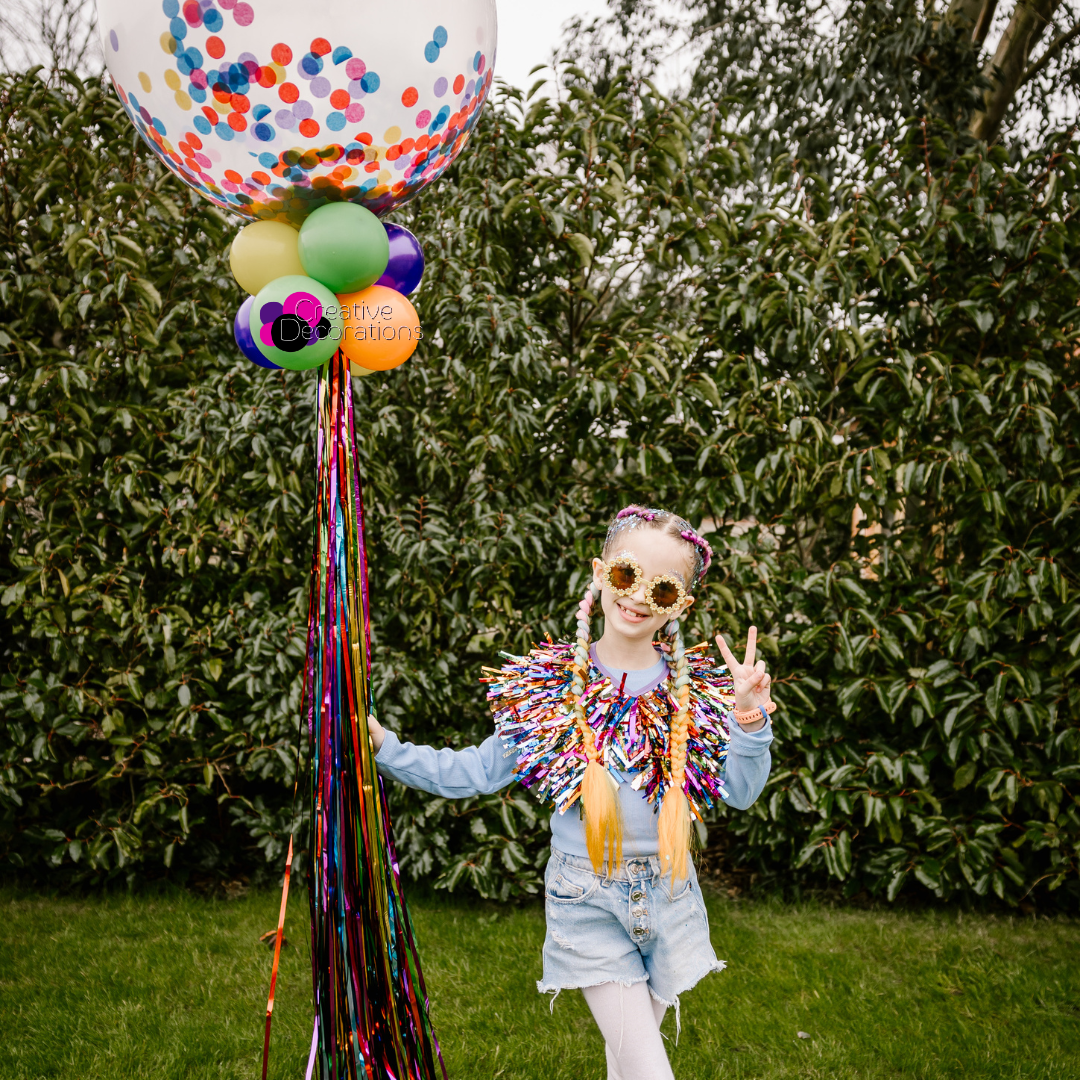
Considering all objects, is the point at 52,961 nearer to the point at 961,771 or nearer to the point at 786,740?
the point at 786,740

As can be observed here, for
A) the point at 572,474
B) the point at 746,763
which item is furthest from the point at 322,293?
the point at 572,474

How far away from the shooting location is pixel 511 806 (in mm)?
2863

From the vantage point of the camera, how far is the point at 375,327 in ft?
5.08

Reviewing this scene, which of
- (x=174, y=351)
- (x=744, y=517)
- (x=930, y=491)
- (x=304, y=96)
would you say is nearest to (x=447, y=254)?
(x=174, y=351)

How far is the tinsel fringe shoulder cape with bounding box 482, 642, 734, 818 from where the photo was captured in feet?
5.26

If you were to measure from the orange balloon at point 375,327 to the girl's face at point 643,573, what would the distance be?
0.52m

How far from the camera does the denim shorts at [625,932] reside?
155cm

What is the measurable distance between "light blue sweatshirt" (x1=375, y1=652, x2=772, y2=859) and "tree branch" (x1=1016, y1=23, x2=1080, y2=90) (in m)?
3.87

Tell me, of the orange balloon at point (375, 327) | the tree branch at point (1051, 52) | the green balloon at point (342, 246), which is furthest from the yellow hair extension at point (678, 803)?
the tree branch at point (1051, 52)

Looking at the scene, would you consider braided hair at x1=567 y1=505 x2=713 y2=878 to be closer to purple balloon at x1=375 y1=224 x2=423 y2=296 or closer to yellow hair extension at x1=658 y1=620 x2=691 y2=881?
yellow hair extension at x1=658 y1=620 x2=691 y2=881

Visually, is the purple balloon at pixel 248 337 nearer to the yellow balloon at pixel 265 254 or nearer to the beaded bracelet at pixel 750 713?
the yellow balloon at pixel 265 254

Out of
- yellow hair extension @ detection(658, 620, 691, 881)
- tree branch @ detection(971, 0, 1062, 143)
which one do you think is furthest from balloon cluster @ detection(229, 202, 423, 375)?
tree branch @ detection(971, 0, 1062, 143)

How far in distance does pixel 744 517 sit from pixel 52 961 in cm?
253

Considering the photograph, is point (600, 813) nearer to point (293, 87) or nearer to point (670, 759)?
point (670, 759)
